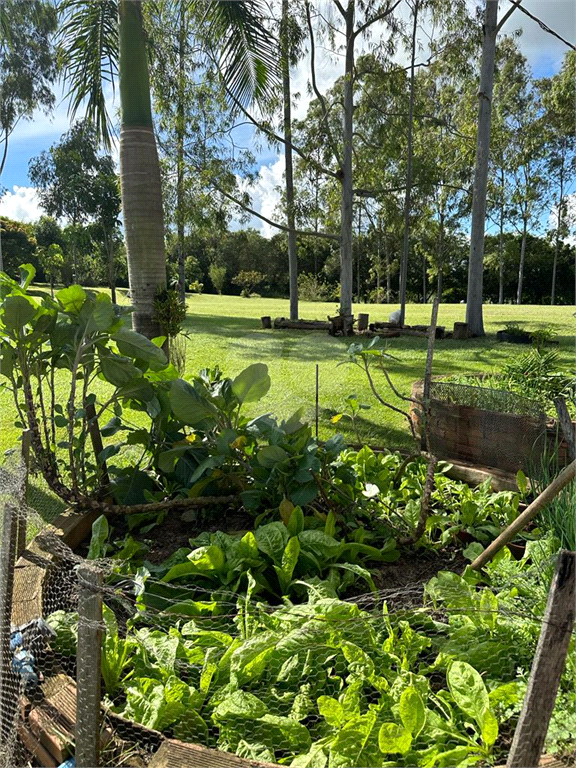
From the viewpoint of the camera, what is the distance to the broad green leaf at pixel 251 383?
162cm

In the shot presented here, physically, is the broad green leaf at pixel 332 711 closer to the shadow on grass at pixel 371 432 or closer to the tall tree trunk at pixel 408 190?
the shadow on grass at pixel 371 432

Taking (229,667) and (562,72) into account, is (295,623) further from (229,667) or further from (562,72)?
(562,72)

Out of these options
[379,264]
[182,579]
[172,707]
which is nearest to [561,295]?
[379,264]

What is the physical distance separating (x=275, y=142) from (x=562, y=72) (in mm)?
1827

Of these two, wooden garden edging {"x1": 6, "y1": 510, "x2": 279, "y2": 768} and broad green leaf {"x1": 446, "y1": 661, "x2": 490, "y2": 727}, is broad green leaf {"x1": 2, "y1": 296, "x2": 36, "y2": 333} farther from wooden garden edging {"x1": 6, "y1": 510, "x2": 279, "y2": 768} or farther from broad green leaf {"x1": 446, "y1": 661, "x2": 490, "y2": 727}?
broad green leaf {"x1": 446, "y1": 661, "x2": 490, "y2": 727}

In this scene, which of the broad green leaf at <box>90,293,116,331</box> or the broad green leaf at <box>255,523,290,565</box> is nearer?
the broad green leaf at <box>255,523,290,565</box>

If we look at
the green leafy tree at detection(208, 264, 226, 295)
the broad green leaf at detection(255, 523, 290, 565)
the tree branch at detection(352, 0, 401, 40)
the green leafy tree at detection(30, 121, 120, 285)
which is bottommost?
the broad green leaf at detection(255, 523, 290, 565)

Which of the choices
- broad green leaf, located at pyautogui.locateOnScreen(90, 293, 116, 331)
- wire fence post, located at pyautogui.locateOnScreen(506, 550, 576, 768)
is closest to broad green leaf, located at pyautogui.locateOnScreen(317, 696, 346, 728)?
wire fence post, located at pyautogui.locateOnScreen(506, 550, 576, 768)

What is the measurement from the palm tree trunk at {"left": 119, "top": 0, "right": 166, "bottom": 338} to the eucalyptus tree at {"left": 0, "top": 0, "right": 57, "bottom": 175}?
82cm

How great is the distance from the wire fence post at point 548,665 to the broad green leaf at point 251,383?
1.16 meters

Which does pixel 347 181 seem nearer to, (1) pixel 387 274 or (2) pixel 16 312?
(1) pixel 387 274

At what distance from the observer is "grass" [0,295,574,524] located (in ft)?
10.1

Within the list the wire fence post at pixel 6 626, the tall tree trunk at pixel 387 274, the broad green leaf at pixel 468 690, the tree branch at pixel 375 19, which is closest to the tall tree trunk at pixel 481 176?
the tall tree trunk at pixel 387 274

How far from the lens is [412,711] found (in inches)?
30.6
